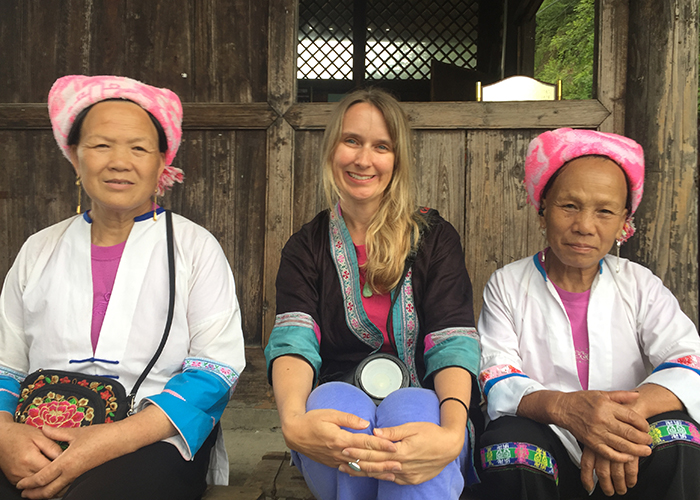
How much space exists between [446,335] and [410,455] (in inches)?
20.3

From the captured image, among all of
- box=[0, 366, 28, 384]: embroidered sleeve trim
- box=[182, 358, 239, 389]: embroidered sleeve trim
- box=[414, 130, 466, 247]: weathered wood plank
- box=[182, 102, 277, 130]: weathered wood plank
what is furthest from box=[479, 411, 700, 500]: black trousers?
box=[182, 102, 277, 130]: weathered wood plank

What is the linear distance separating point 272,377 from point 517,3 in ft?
17.9

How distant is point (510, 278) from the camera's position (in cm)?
208

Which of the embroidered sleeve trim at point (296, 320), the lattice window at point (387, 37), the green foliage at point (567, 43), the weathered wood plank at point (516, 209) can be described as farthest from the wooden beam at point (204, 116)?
the green foliage at point (567, 43)

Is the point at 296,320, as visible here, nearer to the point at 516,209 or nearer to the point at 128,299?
the point at 128,299

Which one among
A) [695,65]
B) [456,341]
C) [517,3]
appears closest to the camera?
[456,341]

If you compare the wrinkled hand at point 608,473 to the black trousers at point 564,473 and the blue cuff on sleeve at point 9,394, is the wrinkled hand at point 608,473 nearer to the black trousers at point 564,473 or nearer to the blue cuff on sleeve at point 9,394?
the black trousers at point 564,473

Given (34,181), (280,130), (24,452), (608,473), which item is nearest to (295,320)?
(24,452)

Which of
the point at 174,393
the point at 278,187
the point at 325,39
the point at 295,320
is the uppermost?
the point at 325,39

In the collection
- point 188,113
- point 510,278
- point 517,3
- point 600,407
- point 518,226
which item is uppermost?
point 517,3

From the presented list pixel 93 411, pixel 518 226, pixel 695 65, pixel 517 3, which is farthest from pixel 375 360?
pixel 517 3

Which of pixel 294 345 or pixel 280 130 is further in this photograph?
pixel 280 130

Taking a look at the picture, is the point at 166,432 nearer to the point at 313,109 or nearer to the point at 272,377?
the point at 272,377

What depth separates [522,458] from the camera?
5.34 feet
